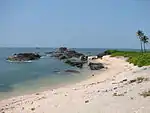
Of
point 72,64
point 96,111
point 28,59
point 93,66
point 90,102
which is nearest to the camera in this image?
point 96,111

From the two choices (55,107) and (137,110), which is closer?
(137,110)

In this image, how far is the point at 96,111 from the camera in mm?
15117

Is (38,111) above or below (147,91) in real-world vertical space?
below

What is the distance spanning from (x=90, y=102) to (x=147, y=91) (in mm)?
3499

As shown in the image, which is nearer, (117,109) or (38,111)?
(117,109)

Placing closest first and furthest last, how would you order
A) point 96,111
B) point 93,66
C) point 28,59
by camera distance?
1. point 96,111
2. point 93,66
3. point 28,59

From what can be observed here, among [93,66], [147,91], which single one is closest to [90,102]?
[147,91]

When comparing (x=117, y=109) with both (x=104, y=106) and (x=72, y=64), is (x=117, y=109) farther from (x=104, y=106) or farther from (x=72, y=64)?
(x=72, y=64)

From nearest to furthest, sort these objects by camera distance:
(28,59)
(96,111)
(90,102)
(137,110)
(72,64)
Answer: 1. (137,110)
2. (96,111)
3. (90,102)
4. (72,64)
5. (28,59)

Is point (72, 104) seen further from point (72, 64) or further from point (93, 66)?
point (72, 64)

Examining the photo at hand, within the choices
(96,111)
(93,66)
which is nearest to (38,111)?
(96,111)

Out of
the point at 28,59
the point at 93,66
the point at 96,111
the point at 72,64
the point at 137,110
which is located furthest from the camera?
the point at 28,59

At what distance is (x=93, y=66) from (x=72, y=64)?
14460mm

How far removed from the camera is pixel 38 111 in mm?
17750
